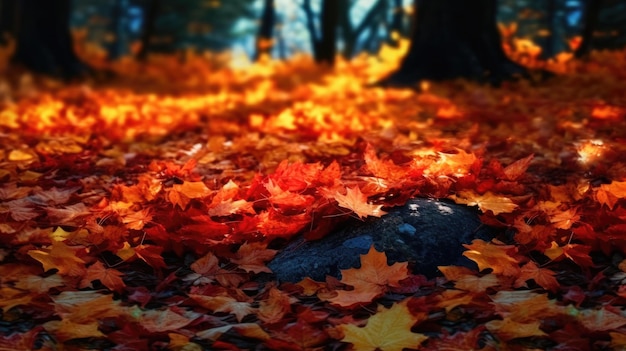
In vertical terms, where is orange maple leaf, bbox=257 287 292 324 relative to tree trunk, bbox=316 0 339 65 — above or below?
below

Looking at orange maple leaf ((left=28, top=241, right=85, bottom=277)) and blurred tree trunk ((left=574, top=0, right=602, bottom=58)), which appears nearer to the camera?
orange maple leaf ((left=28, top=241, right=85, bottom=277))

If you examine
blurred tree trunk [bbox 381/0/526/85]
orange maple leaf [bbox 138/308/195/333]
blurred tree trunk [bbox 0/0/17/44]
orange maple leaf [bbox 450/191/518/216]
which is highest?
blurred tree trunk [bbox 0/0/17/44]

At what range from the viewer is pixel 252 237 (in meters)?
2.84

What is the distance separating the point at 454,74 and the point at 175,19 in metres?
19.9

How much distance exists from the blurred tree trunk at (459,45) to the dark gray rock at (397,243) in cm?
543

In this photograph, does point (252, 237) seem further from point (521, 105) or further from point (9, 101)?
point (9, 101)

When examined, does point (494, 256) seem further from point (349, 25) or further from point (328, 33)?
point (349, 25)

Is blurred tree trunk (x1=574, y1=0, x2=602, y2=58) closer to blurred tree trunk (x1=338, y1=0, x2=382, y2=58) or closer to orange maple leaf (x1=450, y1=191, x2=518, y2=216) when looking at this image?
orange maple leaf (x1=450, y1=191, x2=518, y2=216)

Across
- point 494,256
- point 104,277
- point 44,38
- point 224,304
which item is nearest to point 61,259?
point 104,277

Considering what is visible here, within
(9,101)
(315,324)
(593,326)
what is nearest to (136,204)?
(315,324)

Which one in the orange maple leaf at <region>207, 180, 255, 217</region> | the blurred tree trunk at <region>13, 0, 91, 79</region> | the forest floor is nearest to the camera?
the forest floor

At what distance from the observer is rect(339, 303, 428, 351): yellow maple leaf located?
1971 millimetres

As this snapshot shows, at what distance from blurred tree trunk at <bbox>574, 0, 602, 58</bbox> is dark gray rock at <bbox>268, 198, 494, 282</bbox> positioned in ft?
26.3

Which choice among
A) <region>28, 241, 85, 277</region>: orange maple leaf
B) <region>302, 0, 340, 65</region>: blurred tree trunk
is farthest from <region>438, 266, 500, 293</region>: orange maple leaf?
<region>302, 0, 340, 65</region>: blurred tree trunk
